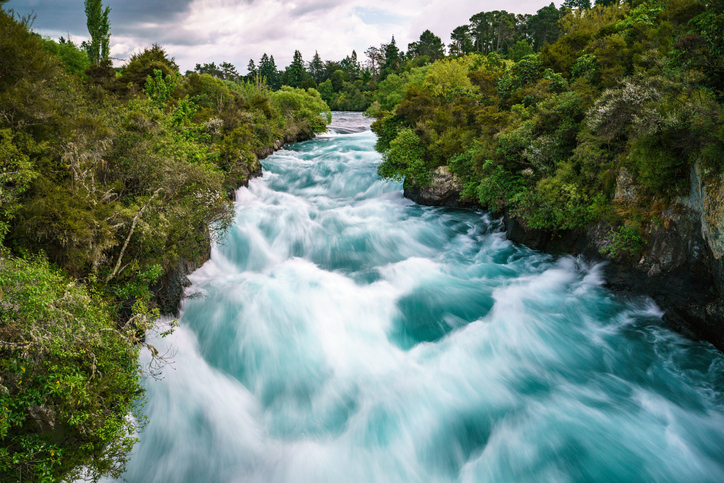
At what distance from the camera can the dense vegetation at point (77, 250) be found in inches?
182

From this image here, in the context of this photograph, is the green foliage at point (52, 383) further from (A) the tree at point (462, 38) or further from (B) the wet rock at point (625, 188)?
(A) the tree at point (462, 38)

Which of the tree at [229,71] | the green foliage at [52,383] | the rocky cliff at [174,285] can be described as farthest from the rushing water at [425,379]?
the tree at [229,71]

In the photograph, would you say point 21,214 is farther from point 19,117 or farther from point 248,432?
point 248,432

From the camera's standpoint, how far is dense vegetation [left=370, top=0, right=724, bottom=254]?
29.0 ft

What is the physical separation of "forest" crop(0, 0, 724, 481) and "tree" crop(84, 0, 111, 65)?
2668 cm

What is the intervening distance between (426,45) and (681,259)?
312ft

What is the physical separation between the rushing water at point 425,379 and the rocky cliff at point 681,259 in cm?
49

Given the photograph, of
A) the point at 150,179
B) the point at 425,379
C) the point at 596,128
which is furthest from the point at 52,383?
the point at 596,128

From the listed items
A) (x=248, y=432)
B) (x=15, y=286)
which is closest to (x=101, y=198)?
(x=15, y=286)

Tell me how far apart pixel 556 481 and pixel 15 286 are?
8895 mm

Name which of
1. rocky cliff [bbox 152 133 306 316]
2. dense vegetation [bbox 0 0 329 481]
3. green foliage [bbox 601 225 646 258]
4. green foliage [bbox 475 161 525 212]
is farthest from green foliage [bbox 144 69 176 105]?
green foliage [bbox 601 225 646 258]

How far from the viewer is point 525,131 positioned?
1385 centimetres

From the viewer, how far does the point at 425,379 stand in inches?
337

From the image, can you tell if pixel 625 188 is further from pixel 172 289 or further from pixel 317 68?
pixel 317 68
